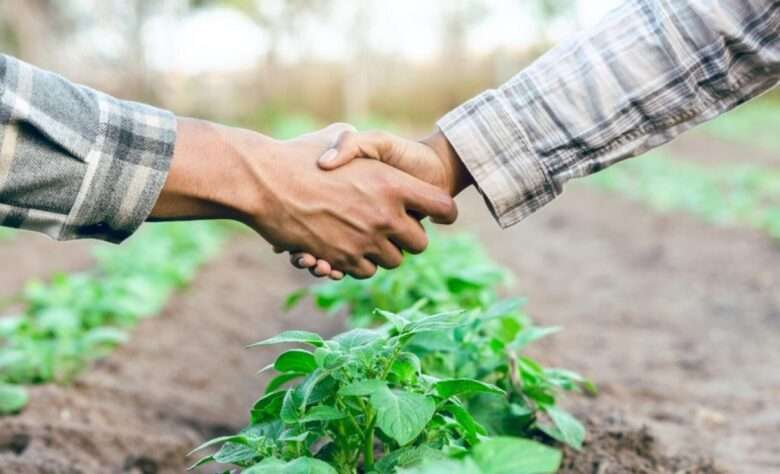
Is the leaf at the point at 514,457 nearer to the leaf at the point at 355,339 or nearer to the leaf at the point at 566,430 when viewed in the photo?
the leaf at the point at 355,339

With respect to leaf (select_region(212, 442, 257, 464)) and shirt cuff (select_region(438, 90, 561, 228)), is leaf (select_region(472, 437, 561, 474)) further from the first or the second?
shirt cuff (select_region(438, 90, 561, 228))

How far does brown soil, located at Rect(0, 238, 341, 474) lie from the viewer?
2.48 metres

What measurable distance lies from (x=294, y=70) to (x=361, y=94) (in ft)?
5.66

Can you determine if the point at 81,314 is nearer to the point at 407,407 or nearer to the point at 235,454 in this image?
the point at 235,454

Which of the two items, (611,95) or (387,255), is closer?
(611,95)

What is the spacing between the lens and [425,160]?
100 inches

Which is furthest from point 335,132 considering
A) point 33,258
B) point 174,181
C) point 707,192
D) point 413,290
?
point 707,192

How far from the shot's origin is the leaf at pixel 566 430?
6.31 ft

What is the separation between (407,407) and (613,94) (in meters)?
1.18

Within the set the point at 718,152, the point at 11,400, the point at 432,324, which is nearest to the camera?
the point at 432,324

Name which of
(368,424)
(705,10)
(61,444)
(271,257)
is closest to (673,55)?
(705,10)

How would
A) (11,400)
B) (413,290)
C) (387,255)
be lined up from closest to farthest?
1. (387,255)
2. (11,400)
3. (413,290)

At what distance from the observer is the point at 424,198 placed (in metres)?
2.50

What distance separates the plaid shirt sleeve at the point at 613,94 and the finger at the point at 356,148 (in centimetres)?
18
